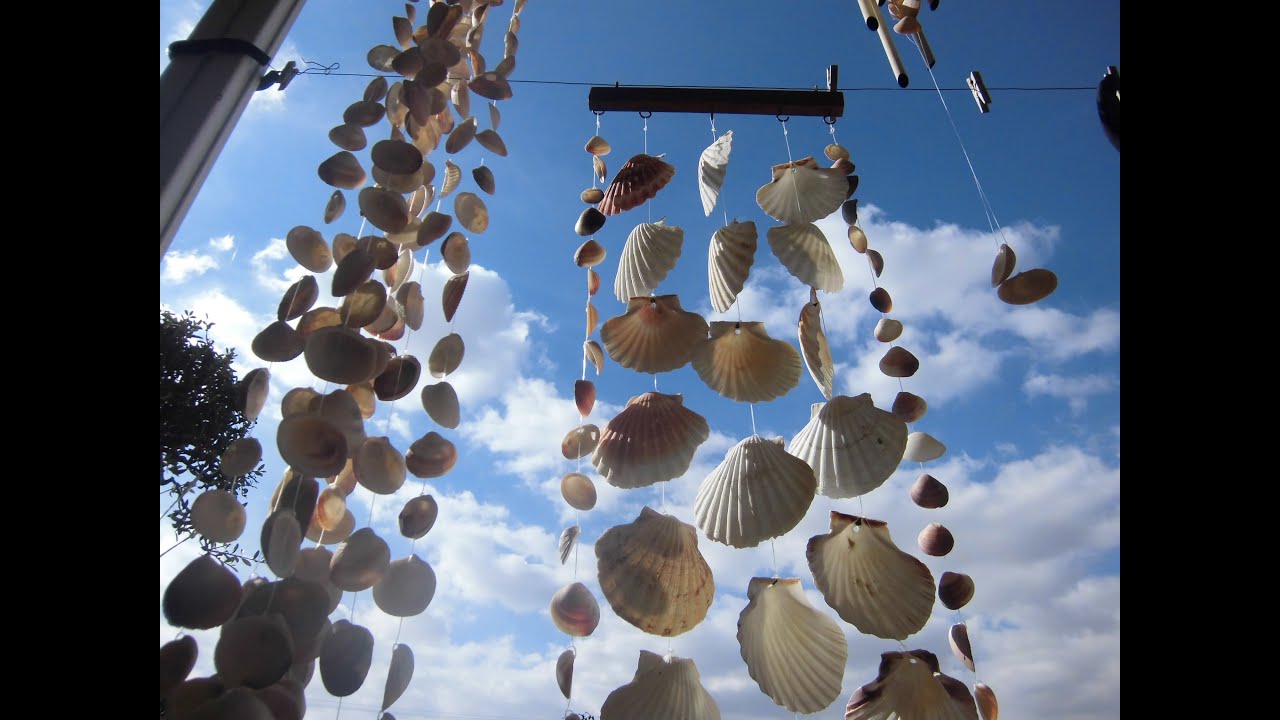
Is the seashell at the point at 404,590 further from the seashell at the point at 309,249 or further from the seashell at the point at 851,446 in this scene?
the seashell at the point at 851,446

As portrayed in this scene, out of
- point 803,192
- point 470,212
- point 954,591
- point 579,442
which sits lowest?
point 954,591

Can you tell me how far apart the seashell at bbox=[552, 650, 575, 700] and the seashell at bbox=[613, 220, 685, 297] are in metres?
0.33

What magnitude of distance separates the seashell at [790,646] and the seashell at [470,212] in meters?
0.36

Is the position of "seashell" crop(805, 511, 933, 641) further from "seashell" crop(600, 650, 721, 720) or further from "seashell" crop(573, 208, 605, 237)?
"seashell" crop(573, 208, 605, 237)

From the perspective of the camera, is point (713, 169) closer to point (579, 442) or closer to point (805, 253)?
point (805, 253)

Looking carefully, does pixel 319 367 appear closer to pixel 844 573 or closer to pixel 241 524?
pixel 241 524

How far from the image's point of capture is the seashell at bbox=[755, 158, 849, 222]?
2.31 ft

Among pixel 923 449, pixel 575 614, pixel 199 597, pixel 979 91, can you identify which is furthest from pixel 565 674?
pixel 979 91

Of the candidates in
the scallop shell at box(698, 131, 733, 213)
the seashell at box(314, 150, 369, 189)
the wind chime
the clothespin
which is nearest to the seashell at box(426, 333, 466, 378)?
the wind chime

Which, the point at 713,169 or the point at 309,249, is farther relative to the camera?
the point at 713,169

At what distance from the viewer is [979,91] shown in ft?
2.37

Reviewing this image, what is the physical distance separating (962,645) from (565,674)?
32 cm
